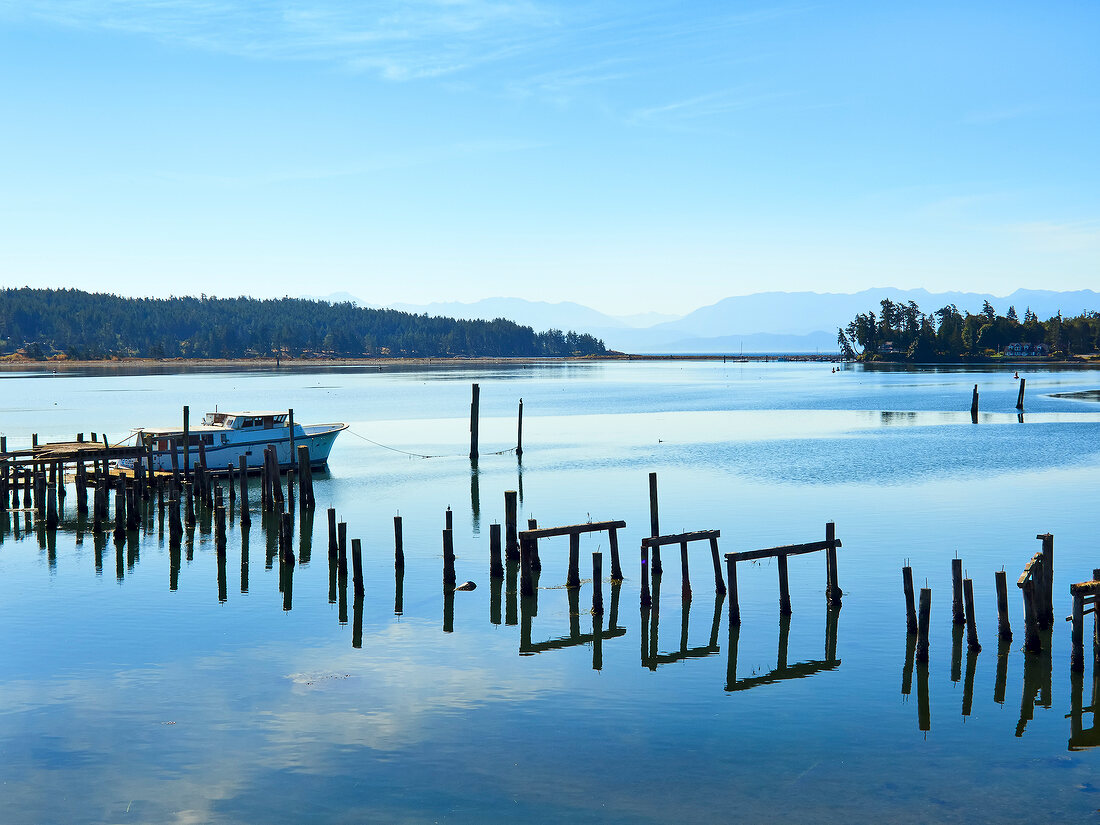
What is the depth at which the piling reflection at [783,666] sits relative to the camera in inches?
829

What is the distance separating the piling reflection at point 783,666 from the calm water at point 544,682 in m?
0.09

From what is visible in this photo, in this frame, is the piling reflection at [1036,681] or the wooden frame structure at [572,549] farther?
the wooden frame structure at [572,549]

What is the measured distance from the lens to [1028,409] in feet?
339

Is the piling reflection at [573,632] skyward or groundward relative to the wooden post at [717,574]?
groundward

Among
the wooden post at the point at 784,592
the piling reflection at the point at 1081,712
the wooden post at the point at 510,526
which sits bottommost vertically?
the piling reflection at the point at 1081,712

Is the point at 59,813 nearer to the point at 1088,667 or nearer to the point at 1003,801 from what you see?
the point at 1003,801

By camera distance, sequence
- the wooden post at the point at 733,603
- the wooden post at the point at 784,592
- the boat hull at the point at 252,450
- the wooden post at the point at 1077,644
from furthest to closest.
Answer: the boat hull at the point at 252,450, the wooden post at the point at 784,592, the wooden post at the point at 733,603, the wooden post at the point at 1077,644

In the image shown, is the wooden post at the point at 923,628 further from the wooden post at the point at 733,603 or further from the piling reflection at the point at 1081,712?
the wooden post at the point at 733,603

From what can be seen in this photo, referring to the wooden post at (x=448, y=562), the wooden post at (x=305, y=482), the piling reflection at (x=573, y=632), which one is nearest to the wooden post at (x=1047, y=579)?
the piling reflection at (x=573, y=632)

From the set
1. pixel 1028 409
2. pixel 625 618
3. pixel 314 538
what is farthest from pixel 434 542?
pixel 1028 409

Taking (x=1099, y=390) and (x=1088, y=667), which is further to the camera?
(x=1099, y=390)

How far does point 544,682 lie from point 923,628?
27.0ft

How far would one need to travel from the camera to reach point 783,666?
22.0m

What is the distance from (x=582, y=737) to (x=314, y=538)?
2147 centimetres
